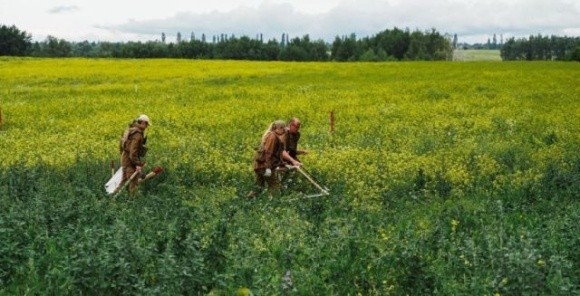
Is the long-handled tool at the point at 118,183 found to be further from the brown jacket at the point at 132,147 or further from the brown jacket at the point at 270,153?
the brown jacket at the point at 270,153

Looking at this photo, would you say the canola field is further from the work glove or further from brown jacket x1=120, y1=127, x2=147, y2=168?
brown jacket x1=120, y1=127, x2=147, y2=168

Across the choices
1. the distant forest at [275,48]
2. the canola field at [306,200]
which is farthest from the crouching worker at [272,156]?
the distant forest at [275,48]

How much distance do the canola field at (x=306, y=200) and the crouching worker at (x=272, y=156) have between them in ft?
1.62

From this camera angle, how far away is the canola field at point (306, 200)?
29.2 ft

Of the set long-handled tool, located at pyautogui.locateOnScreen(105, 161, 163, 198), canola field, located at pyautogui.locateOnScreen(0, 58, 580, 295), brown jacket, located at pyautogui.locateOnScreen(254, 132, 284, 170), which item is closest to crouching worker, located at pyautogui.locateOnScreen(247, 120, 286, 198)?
brown jacket, located at pyautogui.locateOnScreen(254, 132, 284, 170)

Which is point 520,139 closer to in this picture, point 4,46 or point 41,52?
point 4,46

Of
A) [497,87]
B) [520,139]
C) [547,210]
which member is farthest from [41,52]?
[547,210]

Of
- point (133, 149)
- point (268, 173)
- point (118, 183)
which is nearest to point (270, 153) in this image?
point (268, 173)

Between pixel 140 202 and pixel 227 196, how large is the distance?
6.01 feet

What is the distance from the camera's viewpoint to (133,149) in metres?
14.9

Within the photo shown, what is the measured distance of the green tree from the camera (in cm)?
10904

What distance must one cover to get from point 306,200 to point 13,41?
10564 centimetres

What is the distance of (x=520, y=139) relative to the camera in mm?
22703

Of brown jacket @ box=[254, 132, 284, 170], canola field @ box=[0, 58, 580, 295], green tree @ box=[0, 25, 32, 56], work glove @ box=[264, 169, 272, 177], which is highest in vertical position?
green tree @ box=[0, 25, 32, 56]
